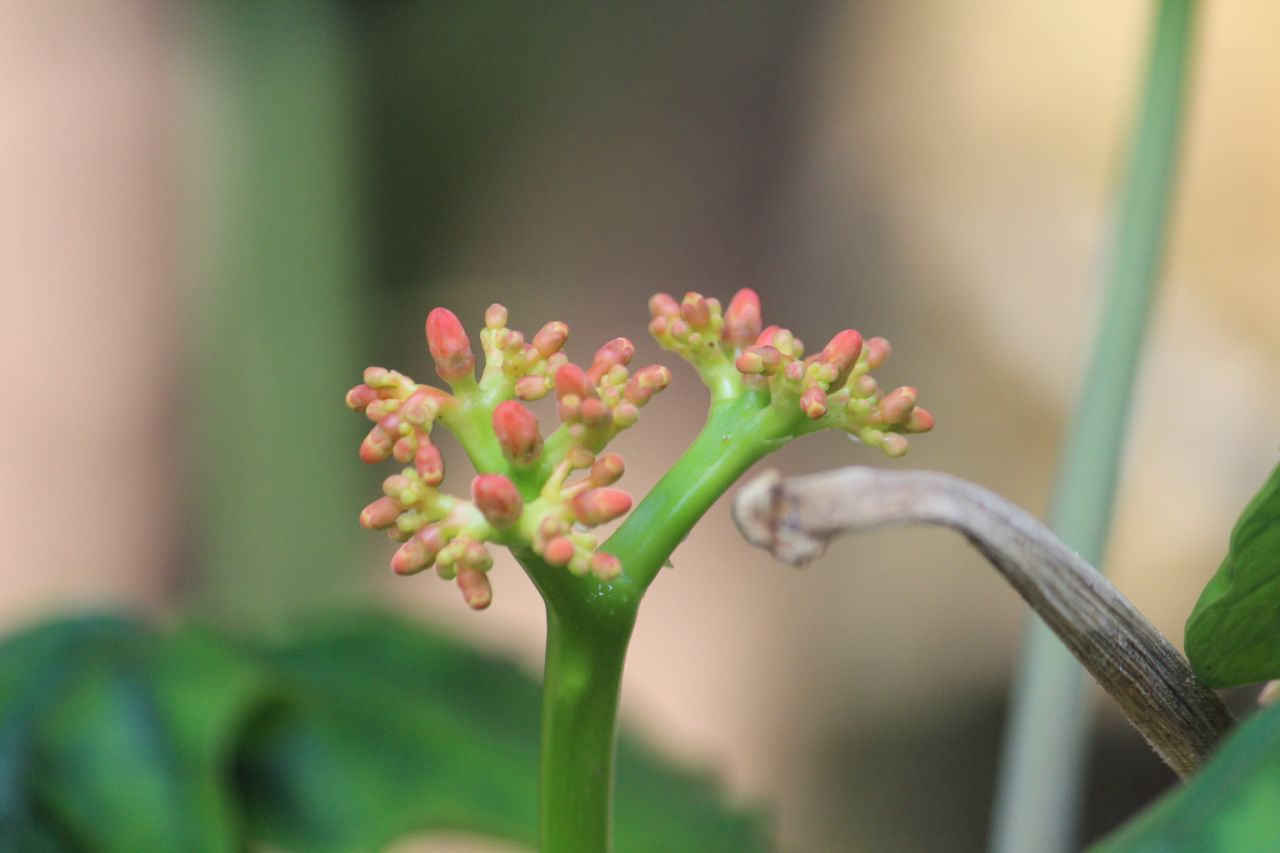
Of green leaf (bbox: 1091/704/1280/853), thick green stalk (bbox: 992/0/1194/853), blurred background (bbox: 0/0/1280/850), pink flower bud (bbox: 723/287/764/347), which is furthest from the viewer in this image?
blurred background (bbox: 0/0/1280/850)

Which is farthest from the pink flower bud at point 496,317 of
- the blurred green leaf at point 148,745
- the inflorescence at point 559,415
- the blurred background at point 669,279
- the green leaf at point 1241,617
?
the blurred background at point 669,279

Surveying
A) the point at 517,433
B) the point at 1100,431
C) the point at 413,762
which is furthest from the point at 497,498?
the point at 413,762

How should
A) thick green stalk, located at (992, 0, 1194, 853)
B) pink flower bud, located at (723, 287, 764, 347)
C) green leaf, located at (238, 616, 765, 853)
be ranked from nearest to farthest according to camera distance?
pink flower bud, located at (723, 287, 764, 347)
thick green stalk, located at (992, 0, 1194, 853)
green leaf, located at (238, 616, 765, 853)

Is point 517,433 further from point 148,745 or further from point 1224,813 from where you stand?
point 148,745

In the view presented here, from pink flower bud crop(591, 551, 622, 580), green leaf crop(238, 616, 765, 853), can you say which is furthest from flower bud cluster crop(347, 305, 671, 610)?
green leaf crop(238, 616, 765, 853)

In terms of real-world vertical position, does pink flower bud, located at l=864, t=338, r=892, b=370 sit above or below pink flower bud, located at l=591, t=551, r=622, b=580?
above

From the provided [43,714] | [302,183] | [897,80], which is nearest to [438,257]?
[302,183]

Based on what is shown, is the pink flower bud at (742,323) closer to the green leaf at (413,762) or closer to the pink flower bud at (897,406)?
the pink flower bud at (897,406)

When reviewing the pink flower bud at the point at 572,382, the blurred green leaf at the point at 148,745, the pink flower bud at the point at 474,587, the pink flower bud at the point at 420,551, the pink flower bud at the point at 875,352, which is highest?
the pink flower bud at the point at 875,352

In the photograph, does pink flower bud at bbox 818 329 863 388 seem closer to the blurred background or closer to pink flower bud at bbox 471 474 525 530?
pink flower bud at bbox 471 474 525 530
